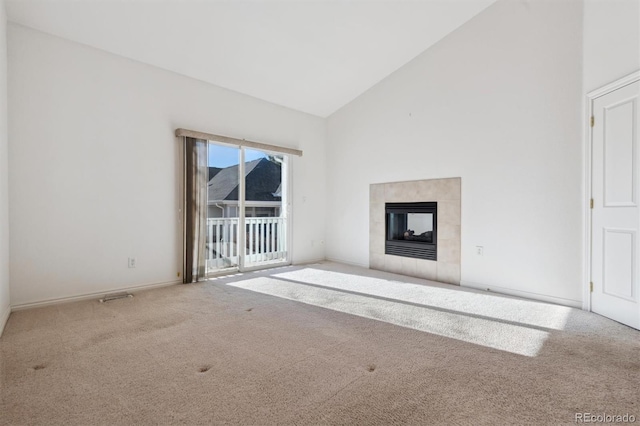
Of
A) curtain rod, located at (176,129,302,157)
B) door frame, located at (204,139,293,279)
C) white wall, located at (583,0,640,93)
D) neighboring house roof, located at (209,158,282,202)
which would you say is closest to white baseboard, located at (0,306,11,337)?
door frame, located at (204,139,293,279)

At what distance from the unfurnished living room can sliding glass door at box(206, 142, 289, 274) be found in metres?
0.04

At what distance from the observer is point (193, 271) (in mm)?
4141

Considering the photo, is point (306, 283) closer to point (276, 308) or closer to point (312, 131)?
point (276, 308)

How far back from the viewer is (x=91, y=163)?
343cm

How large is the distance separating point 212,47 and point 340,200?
3.12 meters

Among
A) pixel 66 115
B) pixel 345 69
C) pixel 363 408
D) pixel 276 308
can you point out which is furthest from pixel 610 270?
pixel 66 115

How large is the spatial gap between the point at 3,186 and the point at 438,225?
4.68 metres

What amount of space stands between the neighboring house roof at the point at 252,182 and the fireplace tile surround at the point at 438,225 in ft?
5.39

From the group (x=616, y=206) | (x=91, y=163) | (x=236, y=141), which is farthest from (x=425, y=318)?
(x=91, y=163)

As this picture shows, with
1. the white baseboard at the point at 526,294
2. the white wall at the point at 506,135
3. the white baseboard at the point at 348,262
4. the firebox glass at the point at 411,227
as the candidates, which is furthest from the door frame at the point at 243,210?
the white baseboard at the point at 526,294

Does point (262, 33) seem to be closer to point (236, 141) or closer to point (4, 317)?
point (236, 141)

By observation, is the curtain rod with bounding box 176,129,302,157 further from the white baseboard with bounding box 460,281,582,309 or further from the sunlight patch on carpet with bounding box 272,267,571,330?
the white baseboard with bounding box 460,281,582,309

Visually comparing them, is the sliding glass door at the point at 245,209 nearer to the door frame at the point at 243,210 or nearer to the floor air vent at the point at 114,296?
the door frame at the point at 243,210

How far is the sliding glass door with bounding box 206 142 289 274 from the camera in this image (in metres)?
4.59
